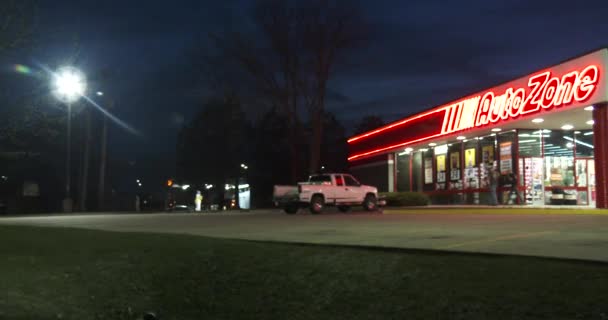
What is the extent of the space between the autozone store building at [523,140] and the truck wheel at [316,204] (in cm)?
814

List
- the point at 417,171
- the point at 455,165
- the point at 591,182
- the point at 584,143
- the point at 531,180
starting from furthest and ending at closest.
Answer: the point at 417,171 → the point at 455,165 → the point at 531,180 → the point at 584,143 → the point at 591,182

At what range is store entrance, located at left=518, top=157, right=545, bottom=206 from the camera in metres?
29.8

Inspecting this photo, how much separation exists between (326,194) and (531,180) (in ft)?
31.2

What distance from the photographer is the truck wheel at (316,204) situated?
28.8m

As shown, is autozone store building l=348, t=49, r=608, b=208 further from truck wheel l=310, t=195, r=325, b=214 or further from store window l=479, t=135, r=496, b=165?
truck wheel l=310, t=195, r=325, b=214

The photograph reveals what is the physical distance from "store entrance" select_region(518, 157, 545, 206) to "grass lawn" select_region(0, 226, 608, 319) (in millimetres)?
19952

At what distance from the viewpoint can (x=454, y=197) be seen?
117 feet

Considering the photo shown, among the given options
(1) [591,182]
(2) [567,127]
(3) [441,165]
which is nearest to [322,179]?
(3) [441,165]

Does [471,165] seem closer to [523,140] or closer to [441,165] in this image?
[441,165]

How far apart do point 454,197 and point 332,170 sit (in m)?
48.3

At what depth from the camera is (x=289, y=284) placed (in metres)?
10.0

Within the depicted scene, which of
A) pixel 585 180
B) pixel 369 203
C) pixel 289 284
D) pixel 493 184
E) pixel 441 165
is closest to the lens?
pixel 289 284

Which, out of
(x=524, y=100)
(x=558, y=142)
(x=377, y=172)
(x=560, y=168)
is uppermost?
(x=524, y=100)

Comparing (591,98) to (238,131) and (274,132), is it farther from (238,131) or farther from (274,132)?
(274,132)
